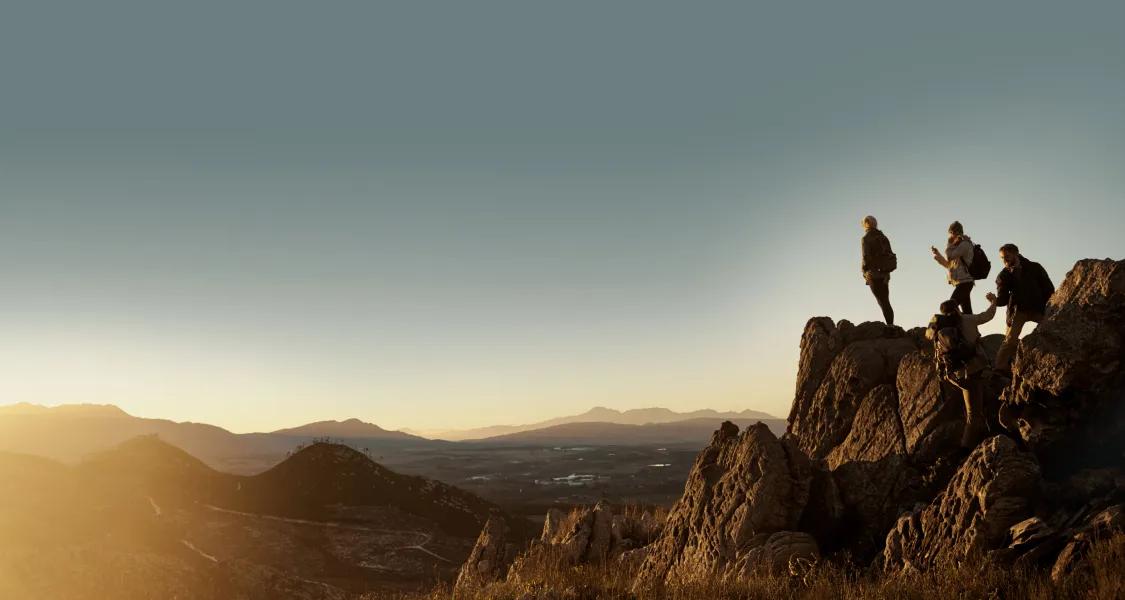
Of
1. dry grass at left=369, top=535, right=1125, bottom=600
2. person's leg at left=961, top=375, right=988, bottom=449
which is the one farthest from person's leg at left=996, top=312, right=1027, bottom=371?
dry grass at left=369, top=535, right=1125, bottom=600

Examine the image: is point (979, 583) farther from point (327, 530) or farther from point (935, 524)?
point (327, 530)

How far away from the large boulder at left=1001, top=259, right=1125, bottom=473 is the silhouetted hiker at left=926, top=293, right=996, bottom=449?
0.55 m

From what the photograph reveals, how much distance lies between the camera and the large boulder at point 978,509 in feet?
33.2

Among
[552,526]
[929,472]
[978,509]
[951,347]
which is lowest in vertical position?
[552,526]

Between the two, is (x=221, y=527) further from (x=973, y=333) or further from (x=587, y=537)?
(x=973, y=333)

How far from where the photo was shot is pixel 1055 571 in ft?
29.1

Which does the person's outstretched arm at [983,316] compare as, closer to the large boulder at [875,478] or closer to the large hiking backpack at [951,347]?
the large hiking backpack at [951,347]

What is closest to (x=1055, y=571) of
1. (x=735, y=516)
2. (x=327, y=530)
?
(x=735, y=516)

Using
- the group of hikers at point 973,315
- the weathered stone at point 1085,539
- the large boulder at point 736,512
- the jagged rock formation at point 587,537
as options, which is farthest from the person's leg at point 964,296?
the jagged rock formation at point 587,537

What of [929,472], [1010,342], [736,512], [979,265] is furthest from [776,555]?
[979,265]

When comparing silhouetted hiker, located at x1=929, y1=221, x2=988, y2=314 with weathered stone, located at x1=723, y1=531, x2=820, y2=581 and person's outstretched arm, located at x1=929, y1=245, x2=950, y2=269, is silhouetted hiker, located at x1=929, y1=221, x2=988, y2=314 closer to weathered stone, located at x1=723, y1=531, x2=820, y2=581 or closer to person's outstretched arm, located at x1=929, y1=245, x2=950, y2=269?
person's outstretched arm, located at x1=929, y1=245, x2=950, y2=269

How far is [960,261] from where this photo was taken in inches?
594

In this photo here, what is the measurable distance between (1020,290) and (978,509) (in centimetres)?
503

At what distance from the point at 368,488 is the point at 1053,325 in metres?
71.9
